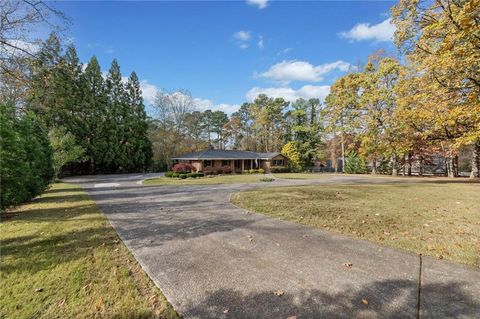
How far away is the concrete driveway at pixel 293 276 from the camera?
8.06ft

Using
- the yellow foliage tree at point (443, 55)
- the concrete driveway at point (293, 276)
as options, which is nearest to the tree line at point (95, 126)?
the concrete driveway at point (293, 276)

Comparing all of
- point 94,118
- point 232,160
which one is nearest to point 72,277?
point 232,160

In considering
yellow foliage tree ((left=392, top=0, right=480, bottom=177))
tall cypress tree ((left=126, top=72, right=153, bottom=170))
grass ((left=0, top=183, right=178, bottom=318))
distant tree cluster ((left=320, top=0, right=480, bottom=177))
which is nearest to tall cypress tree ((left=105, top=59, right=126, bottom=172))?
tall cypress tree ((left=126, top=72, right=153, bottom=170))

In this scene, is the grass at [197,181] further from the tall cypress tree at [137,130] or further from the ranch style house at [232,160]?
the tall cypress tree at [137,130]

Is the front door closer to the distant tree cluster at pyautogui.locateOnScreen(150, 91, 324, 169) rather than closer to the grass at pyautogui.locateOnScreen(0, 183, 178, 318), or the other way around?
the distant tree cluster at pyautogui.locateOnScreen(150, 91, 324, 169)

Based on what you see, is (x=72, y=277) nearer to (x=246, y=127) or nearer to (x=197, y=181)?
(x=197, y=181)

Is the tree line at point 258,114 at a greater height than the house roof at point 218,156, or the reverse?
the tree line at point 258,114

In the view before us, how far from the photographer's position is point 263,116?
40.4 meters

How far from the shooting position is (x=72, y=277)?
3.18m

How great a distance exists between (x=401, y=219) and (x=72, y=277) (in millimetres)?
6803

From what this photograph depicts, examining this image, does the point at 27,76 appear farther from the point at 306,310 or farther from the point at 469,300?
the point at 469,300

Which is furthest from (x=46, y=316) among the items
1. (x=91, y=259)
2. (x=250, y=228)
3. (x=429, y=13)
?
(x=429, y=13)

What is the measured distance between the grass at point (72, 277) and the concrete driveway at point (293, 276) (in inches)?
9.5

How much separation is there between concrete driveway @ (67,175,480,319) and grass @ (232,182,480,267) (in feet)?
1.75
